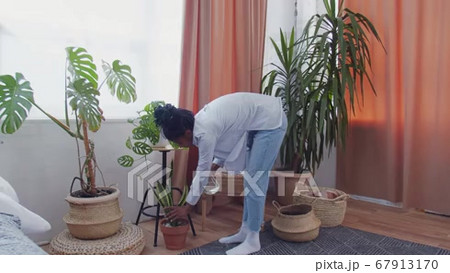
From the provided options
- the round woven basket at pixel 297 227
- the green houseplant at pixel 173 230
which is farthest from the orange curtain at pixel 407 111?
the green houseplant at pixel 173 230

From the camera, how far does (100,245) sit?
1.77 metres

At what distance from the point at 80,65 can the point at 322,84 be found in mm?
1705

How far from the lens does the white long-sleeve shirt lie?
1649mm

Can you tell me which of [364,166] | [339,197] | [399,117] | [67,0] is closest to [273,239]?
[339,197]

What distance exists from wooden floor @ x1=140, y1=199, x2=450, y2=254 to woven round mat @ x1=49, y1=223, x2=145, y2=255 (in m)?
0.15

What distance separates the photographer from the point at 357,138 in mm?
3061

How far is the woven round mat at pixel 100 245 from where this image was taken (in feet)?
5.68

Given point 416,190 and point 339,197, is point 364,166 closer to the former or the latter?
point 416,190

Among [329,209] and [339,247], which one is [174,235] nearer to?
A: [339,247]

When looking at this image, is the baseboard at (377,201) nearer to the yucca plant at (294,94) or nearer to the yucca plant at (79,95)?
the yucca plant at (294,94)

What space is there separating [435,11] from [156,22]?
2.05m

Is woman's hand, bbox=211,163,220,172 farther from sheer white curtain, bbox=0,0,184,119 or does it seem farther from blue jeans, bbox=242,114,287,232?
sheer white curtain, bbox=0,0,184,119

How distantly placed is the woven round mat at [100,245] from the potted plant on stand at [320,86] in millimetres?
1312

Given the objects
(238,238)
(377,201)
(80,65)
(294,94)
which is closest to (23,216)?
(80,65)
